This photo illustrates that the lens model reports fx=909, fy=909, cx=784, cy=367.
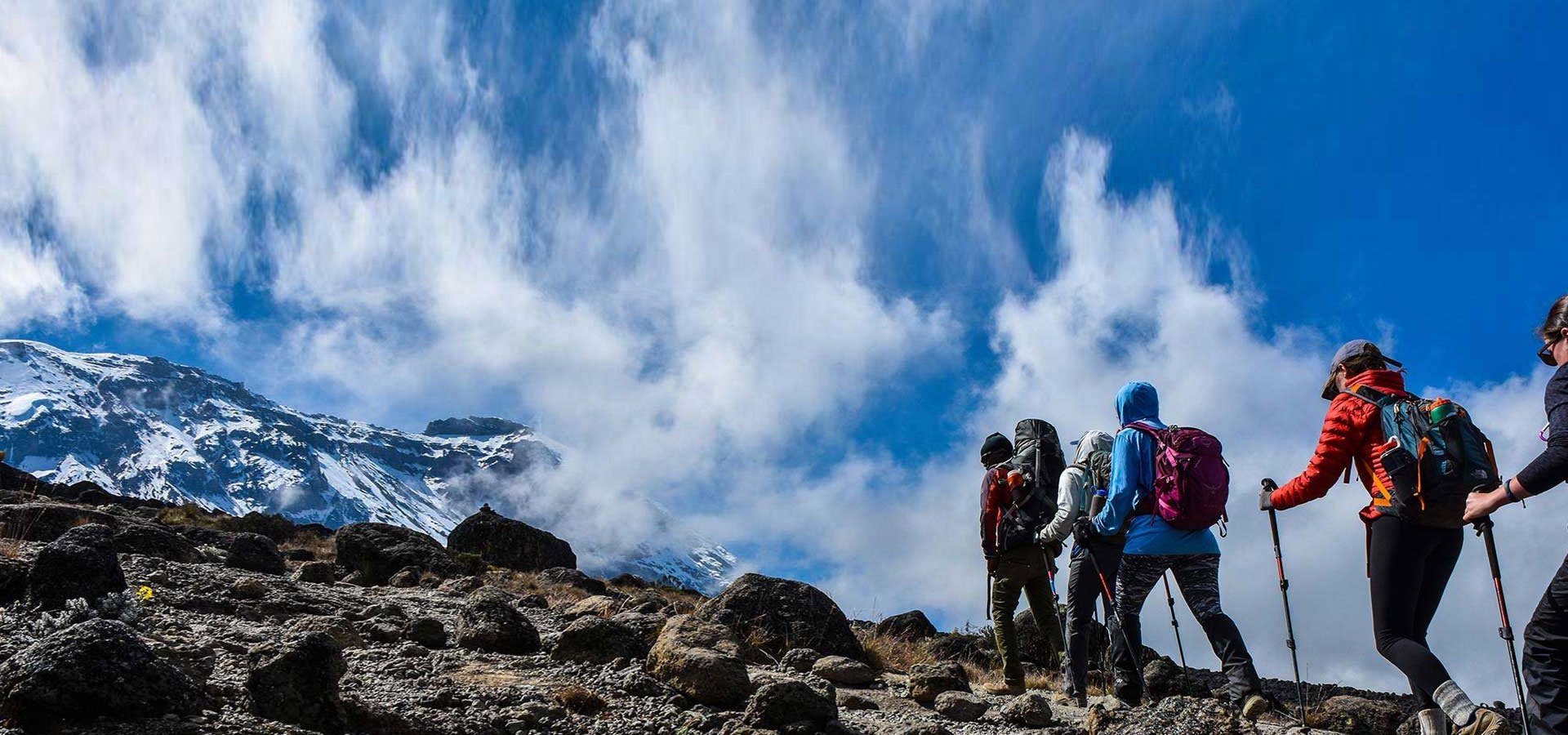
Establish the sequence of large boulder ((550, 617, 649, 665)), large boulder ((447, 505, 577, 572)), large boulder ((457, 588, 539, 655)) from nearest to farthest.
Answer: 1. large boulder ((550, 617, 649, 665))
2. large boulder ((457, 588, 539, 655))
3. large boulder ((447, 505, 577, 572))

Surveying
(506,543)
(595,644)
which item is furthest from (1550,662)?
(506,543)

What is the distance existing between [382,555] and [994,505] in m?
8.85

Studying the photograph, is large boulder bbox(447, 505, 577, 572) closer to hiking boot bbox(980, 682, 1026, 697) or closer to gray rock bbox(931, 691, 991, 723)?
hiking boot bbox(980, 682, 1026, 697)

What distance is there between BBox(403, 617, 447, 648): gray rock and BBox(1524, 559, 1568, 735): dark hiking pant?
6.22 metres

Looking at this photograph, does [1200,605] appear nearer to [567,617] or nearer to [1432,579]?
[1432,579]

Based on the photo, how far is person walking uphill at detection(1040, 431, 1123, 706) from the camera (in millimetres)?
6500

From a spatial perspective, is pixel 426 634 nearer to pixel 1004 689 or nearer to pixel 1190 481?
pixel 1004 689

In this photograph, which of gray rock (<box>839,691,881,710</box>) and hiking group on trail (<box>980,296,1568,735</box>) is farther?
gray rock (<box>839,691,881,710</box>)

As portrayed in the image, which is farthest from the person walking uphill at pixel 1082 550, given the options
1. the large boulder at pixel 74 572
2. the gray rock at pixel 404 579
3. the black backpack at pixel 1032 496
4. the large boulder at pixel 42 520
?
the large boulder at pixel 42 520

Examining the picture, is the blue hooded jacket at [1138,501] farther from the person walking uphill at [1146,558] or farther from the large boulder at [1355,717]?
the large boulder at [1355,717]

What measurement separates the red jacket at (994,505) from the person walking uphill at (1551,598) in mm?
3725

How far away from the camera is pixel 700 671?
5309 millimetres

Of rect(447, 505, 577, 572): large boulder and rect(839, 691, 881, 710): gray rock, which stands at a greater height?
rect(447, 505, 577, 572): large boulder

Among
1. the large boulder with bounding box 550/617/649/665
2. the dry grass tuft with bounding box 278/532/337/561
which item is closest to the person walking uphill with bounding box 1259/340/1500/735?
the large boulder with bounding box 550/617/649/665
